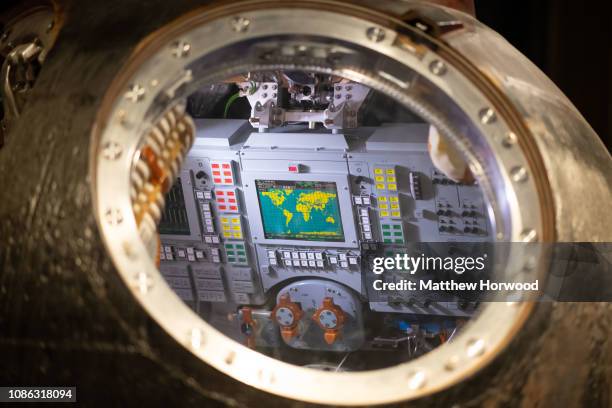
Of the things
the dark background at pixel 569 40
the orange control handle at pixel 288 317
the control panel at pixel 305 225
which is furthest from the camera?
the orange control handle at pixel 288 317

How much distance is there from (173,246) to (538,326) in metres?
1.56

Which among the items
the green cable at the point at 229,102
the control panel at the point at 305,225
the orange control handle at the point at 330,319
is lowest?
the orange control handle at the point at 330,319

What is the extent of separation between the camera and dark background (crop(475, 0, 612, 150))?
5.83 feet

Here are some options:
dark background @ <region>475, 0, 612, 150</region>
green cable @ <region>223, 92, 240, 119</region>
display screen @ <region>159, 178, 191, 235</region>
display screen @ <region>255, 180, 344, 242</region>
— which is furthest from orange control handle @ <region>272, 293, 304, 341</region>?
dark background @ <region>475, 0, 612, 150</region>

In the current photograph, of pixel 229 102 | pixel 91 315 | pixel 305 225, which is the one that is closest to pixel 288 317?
pixel 305 225

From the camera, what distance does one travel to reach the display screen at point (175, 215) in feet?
7.21

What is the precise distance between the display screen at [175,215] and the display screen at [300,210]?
0.77 feet

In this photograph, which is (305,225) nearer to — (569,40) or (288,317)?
(288,317)

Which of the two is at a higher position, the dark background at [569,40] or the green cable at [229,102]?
the green cable at [229,102]

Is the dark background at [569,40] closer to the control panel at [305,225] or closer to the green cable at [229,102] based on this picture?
the control panel at [305,225]

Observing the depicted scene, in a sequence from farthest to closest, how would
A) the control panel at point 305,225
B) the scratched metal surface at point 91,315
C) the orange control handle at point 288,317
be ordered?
the orange control handle at point 288,317 < the control panel at point 305,225 < the scratched metal surface at point 91,315

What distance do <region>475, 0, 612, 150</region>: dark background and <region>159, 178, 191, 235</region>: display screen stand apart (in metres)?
0.99

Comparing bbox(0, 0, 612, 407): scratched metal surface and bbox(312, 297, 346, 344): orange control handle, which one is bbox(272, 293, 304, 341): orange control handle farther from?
bbox(0, 0, 612, 407): scratched metal surface

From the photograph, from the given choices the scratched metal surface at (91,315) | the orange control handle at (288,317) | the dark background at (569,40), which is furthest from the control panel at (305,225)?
the scratched metal surface at (91,315)
